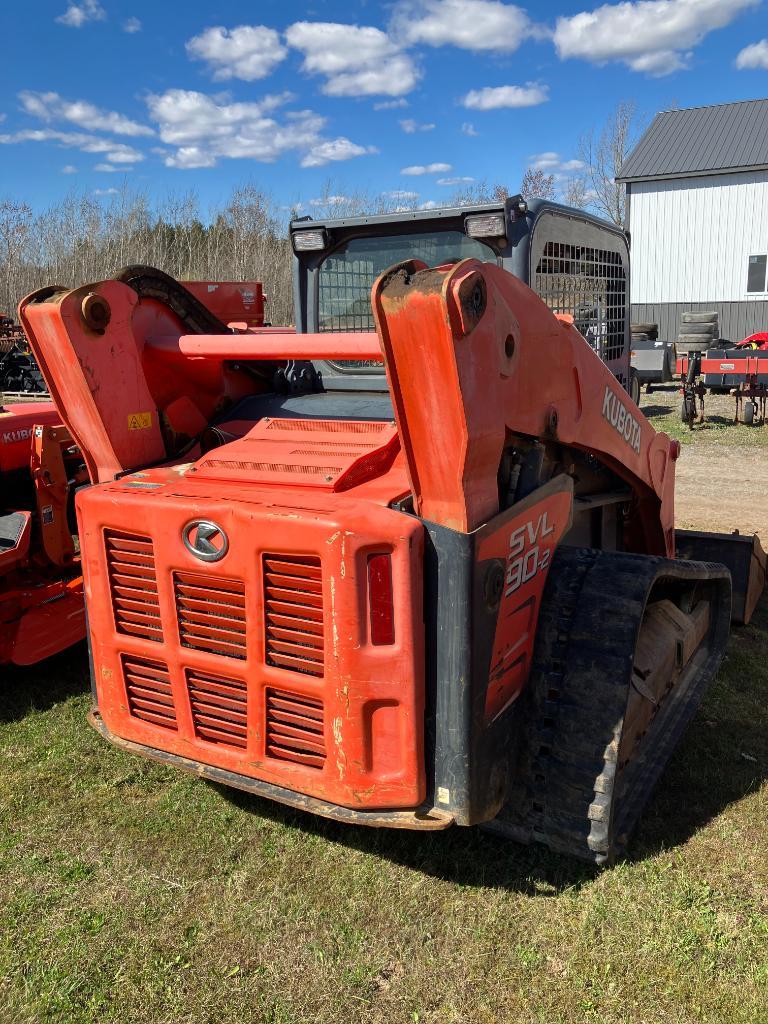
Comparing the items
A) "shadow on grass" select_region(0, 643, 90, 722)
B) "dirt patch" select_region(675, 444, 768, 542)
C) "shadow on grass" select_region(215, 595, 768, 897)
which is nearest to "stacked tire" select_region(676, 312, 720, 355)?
"dirt patch" select_region(675, 444, 768, 542)

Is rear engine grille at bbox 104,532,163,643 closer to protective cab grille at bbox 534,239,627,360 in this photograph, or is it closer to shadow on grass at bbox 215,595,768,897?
shadow on grass at bbox 215,595,768,897

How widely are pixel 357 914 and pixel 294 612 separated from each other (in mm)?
1100

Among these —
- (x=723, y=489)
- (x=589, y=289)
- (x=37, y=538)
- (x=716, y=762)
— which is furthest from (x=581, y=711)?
(x=723, y=489)

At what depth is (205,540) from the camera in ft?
9.14

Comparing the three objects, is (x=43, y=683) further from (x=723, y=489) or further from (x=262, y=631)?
(x=723, y=489)

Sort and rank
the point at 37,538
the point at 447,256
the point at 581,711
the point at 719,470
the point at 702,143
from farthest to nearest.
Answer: the point at 702,143
the point at 719,470
the point at 37,538
the point at 447,256
the point at 581,711

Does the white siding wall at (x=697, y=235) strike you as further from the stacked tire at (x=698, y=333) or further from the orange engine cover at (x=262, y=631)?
the orange engine cover at (x=262, y=631)

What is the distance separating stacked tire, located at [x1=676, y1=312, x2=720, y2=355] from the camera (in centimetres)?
2000

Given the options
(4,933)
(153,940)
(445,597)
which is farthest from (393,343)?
(4,933)

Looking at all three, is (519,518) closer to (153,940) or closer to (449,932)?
(449,932)

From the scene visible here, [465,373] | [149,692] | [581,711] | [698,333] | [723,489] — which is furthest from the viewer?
[698,333]

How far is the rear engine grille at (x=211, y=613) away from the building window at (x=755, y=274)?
910 inches

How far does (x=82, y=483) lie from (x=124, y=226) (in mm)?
28279

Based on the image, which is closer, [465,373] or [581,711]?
[465,373]
